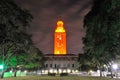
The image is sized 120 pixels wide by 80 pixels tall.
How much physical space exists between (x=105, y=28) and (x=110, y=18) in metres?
1.47

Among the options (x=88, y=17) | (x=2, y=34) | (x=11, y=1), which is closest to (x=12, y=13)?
(x=11, y=1)

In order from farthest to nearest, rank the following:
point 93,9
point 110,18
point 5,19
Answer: point 93,9
point 5,19
point 110,18

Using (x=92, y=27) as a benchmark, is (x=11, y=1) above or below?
above

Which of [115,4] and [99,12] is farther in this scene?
[99,12]

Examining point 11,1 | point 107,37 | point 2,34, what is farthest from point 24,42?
point 107,37

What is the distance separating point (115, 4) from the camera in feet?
91.9

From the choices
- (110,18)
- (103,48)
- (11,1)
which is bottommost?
(103,48)

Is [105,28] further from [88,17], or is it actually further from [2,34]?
[2,34]

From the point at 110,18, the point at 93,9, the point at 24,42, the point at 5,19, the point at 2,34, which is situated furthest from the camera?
the point at 24,42

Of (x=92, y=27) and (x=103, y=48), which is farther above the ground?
(x=92, y=27)

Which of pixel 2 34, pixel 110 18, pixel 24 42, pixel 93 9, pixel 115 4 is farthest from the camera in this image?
pixel 24 42

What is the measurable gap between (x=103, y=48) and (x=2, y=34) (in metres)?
12.4

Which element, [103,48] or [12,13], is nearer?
[12,13]

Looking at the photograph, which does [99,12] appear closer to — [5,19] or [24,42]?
[5,19]
